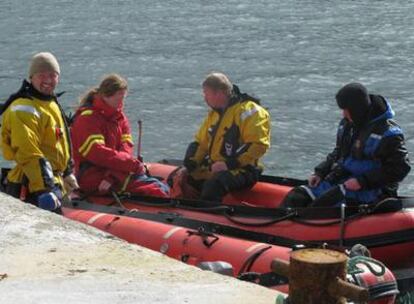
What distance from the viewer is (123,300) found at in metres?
3.19

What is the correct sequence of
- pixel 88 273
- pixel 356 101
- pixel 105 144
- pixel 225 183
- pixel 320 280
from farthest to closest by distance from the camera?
pixel 225 183
pixel 105 144
pixel 356 101
pixel 88 273
pixel 320 280

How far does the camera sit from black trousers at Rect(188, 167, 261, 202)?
6.62 m

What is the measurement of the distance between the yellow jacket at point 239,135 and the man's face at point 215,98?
64mm

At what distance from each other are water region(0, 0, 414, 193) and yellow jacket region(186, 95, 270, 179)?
10.1 ft

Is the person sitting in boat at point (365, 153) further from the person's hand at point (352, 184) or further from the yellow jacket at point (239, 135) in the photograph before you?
A: the yellow jacket at point (239, 135)

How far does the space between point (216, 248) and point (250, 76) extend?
349 inches

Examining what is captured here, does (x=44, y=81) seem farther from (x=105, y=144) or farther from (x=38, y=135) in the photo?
(x=105, y=144)

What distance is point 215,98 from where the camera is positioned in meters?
6.63

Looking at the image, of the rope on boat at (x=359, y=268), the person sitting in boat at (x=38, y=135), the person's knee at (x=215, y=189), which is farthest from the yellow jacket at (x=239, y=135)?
the rope on boat at (x=359, y=268)

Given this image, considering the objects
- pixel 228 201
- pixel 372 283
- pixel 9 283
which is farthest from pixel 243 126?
pixel 9 283

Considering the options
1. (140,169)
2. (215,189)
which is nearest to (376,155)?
(215,189)

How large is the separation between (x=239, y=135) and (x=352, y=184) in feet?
3.60

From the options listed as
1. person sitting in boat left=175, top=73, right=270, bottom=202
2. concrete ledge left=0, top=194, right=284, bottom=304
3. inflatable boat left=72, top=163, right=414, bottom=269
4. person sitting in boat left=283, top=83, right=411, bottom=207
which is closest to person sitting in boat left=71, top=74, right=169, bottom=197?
inflatable boat left=72, top=163, right=414, bottom=269

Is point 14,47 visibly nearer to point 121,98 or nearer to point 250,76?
point 250,76
